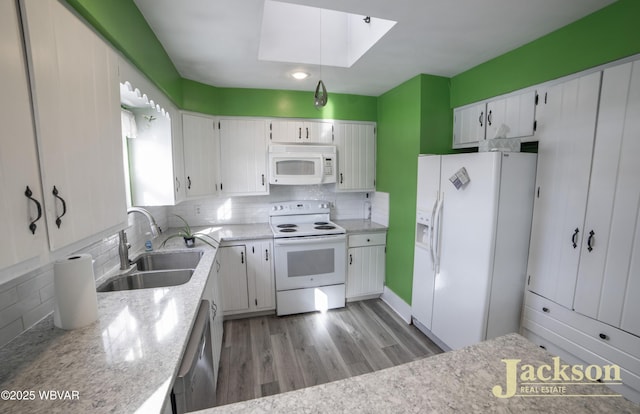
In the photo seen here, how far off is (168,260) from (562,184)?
2929mm

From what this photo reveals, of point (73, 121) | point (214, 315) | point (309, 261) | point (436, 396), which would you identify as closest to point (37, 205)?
point (73, 121)

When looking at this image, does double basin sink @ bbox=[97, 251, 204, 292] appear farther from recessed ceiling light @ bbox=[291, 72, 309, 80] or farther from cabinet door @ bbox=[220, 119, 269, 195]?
recessed ceiling light @ bbox=[291, 72, 309, 80]

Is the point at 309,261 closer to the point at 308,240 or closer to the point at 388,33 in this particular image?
the point at 308,240

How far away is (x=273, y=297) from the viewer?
2.93m

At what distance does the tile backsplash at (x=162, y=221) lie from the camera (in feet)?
3.45

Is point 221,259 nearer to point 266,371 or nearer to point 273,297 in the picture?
point 273,297

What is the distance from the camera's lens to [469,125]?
2445mm

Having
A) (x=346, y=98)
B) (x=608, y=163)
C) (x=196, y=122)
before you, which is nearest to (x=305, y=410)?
(x=608, y=163)

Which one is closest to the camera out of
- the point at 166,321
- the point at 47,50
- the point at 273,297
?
the point at 47,50

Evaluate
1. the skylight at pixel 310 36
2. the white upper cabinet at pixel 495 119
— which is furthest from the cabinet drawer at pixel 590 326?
the skylight at pixel 310 36

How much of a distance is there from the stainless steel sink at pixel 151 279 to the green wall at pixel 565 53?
2.77m

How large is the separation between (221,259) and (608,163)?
3.06 metres

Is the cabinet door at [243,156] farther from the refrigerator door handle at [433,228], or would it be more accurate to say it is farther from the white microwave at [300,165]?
the refrigerator door handle at [433,228]

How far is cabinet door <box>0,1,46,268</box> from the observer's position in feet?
2.18
